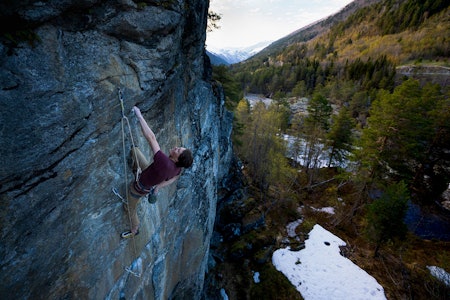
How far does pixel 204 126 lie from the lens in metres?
9.50

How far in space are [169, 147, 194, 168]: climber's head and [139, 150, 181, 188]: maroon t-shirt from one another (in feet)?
0.40

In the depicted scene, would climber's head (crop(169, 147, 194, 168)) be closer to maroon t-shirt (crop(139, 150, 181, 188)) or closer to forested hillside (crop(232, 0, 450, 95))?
maroon t-shirt (crop(139, 150, 181, 188))

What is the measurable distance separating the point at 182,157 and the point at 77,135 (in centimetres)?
159

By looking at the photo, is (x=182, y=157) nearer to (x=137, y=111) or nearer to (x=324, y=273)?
(x=137, y=111)

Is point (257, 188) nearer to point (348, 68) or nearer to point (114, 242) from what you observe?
point (114, 242)

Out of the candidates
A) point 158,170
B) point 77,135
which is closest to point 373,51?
point 158,170

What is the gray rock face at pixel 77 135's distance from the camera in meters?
2.60

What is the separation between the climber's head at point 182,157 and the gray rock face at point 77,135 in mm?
1044

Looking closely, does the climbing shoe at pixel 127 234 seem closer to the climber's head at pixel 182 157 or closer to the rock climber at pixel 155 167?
the rock climber at pixel 155 167

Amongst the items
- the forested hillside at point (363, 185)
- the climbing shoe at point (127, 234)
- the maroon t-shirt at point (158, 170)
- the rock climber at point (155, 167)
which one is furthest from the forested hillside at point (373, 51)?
the maroon t-shirt at point (158, 170)

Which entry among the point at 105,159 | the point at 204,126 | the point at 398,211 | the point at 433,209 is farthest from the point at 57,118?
the point at 433,209

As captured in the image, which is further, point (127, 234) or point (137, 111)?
point (127, 234)

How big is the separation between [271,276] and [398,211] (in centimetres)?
947

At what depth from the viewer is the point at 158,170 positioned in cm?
348
